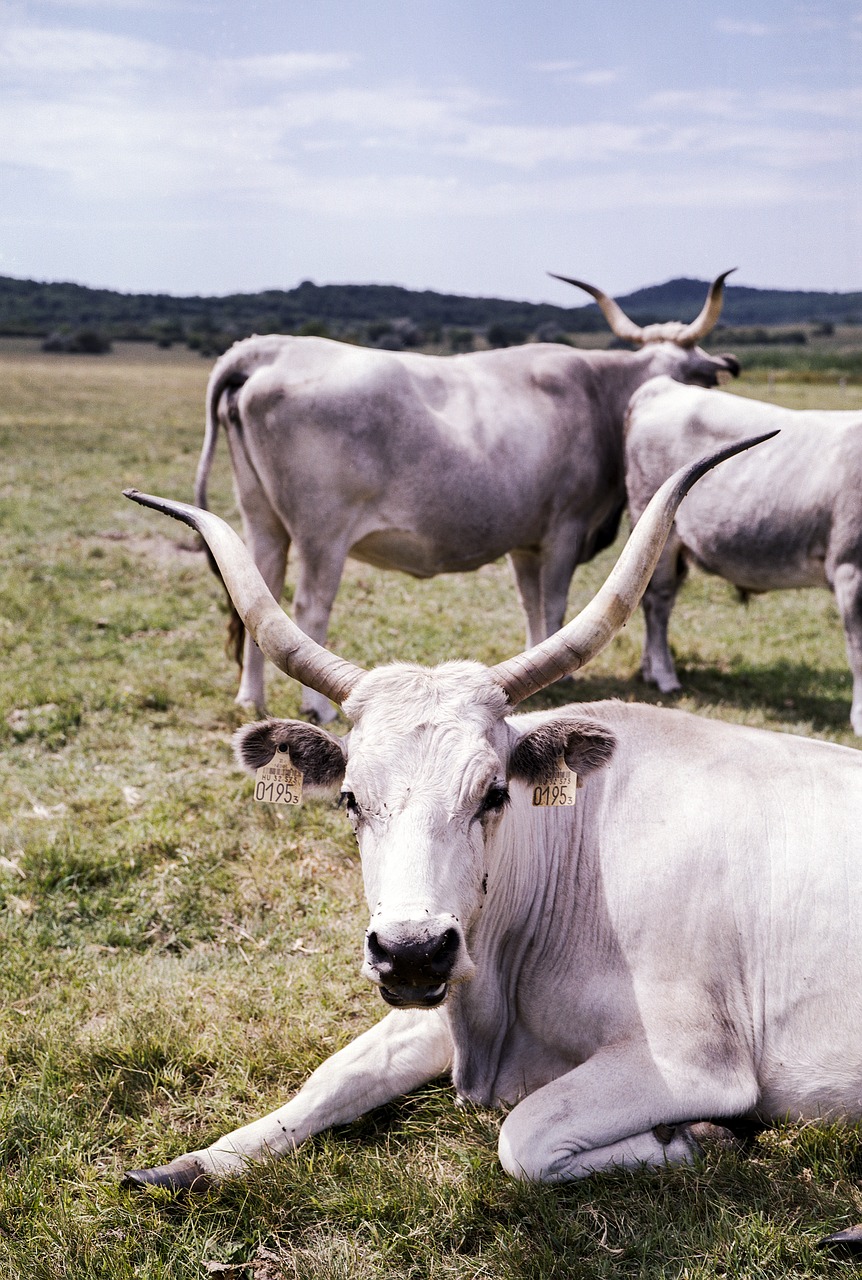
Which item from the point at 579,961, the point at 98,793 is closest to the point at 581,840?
the point at 579,961

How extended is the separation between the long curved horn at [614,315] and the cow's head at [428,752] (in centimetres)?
659

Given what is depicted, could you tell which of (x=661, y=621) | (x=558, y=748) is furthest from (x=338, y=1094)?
(x=661, y=621)

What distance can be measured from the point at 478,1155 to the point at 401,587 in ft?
27.3

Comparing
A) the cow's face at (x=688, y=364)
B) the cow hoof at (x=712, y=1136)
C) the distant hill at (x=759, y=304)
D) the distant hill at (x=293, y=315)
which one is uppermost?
the distant hill at (x=759, y=304)

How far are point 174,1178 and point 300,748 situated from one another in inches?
55.5

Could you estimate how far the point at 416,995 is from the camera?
3080 millimetres

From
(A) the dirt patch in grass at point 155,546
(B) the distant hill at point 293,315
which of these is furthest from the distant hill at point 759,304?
(A) the dirt patch in grass at point 155,546

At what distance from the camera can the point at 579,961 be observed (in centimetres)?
384

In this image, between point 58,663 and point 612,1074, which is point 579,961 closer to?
point 612,1074

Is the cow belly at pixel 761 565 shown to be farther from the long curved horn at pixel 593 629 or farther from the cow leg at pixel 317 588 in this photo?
the long curved horn at pixel 593 629

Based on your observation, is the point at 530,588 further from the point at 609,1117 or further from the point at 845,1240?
the point at 845,1240

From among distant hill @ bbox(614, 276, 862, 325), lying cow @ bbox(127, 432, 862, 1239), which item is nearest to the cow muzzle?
lying cow @ bbox(127, 432, 862, 1239)

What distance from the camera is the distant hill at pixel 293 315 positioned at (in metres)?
76.1

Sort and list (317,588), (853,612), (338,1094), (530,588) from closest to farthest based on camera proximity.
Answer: (338,1094), (317,588), (853,612), (530,588)
